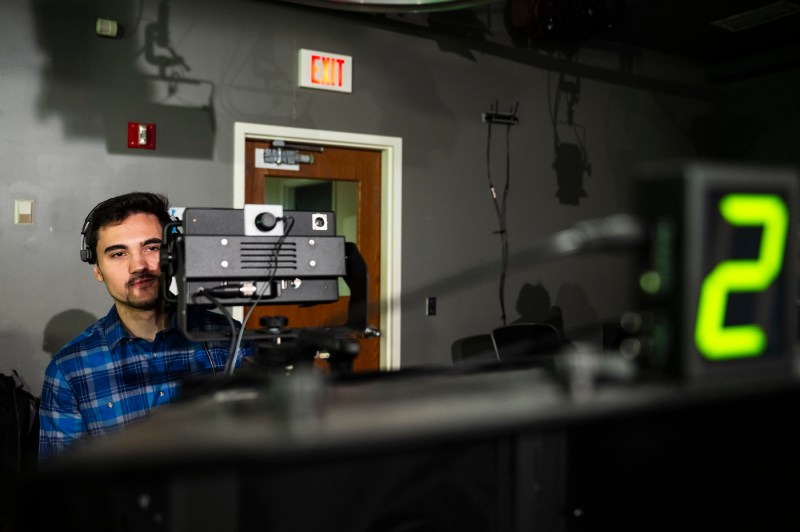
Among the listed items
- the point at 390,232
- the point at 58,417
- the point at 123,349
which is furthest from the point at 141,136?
the point at 58,417

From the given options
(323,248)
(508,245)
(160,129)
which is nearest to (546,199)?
(508,245)

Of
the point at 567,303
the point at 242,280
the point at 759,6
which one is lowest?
the point at 567,303

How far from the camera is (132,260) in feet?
5.96

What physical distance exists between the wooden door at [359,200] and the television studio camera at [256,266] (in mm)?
2244

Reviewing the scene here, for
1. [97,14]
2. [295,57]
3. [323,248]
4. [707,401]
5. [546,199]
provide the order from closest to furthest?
[707,401], [323,248], [97,14], [295,57], [546,199]

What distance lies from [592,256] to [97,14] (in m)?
3.46

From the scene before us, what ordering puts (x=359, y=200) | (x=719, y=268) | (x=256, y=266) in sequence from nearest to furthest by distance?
(x=719, y=268)
(x=256, y=266)
(x=359, y=200)

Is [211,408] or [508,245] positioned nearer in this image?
[211,408]

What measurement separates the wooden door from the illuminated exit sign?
0.36 m

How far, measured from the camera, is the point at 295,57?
12.3 feet

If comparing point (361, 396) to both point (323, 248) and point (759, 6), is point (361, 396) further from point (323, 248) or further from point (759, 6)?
point (759, 6)

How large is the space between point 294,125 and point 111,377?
7.39ft

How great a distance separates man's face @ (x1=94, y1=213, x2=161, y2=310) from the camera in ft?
5.91

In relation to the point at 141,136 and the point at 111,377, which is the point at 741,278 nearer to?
the point at 111,377
